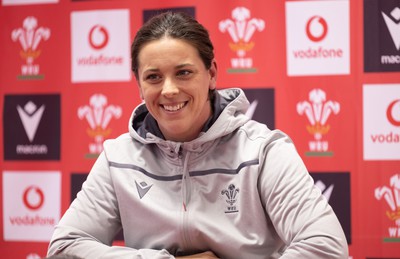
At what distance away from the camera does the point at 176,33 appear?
5.98 feet

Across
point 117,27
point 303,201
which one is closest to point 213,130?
point 303,201

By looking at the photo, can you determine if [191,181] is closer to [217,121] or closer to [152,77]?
[217,121]

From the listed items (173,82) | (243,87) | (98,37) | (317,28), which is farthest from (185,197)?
(98,37)

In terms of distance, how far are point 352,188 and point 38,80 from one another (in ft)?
5.97

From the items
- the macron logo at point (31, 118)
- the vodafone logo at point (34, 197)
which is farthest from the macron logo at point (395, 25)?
the vodafone logo at point (34, 197)

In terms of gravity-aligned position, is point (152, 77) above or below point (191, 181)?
above

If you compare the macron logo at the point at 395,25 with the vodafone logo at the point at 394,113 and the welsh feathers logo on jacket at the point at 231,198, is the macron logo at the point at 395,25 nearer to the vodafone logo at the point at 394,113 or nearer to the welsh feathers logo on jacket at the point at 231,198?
the vodafone logo at the point at 394,113

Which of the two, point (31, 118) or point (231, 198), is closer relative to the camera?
point (231, 198)

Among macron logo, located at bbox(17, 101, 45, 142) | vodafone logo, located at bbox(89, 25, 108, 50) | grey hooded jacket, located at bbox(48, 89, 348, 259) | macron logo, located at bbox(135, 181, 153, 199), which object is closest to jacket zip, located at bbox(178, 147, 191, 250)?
grey hooded jacket, located at bbox(48, 89, 348, 259)

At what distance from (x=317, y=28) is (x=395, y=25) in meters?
0.38

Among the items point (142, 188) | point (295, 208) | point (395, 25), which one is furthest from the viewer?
point (395, 25)

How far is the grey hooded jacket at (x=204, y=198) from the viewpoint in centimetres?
177

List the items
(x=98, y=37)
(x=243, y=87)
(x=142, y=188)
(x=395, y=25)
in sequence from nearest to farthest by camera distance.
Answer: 1. (x=142, y=188)
2. (x=395, y=25)
3. (x=243, y=87)
4. (x=98, y=37)

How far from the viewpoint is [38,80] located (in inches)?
128
